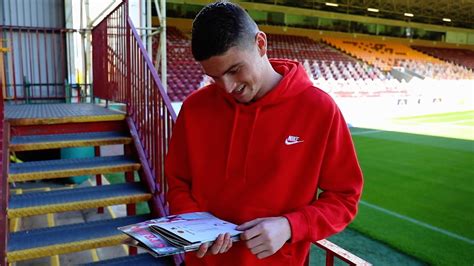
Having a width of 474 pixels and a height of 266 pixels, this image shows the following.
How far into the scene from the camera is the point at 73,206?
12.2 ft

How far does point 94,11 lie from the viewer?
34.5ft

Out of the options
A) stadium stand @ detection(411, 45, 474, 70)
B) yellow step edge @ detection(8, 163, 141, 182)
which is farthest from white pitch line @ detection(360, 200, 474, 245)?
stadium stand @ detection(411, 45, 474, 70)

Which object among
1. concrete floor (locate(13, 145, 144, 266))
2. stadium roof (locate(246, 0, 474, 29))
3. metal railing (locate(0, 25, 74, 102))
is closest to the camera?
concrete floor (locate(13, 145, 144, 266))

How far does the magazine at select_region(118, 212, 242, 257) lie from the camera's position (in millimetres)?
1302

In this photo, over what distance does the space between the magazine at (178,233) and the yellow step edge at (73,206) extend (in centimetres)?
248

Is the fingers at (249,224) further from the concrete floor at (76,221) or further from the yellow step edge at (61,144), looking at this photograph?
the concrete floor at (76,221)

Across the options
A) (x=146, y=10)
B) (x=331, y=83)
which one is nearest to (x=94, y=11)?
(x=146, y=10)

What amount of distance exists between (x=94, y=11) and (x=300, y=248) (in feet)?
33.9

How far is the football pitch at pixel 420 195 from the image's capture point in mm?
4852

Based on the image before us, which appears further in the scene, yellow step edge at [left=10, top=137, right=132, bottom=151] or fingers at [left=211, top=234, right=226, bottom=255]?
yellow step edge at [left=10, top=137, right=132, bottom=151]

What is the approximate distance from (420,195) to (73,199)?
530 centimetres

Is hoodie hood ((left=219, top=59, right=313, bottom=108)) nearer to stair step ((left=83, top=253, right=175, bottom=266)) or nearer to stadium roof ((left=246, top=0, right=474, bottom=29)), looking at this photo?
stair step ((left=83, top=253, right=175, bottom=266))

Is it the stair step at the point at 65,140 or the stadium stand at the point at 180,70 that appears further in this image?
the stadium stand at the point at 180,70

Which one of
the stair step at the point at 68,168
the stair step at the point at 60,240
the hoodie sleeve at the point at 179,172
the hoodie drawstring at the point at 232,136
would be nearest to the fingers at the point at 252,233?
the hoodie drawstring at the point at 232,136
